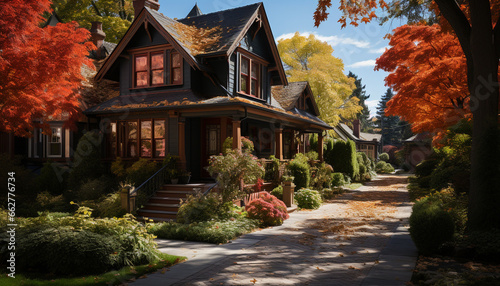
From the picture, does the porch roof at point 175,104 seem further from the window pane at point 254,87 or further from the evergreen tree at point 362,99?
the evergreen tree at point 362,99

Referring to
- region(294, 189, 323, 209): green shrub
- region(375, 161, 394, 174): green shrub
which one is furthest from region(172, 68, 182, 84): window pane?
region(375, 161, 394, 174): green shrub

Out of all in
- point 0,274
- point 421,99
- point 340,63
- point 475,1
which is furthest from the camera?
point 340,63

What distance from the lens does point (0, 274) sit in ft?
21.3

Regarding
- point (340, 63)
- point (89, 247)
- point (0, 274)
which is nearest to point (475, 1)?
point (89, 247)

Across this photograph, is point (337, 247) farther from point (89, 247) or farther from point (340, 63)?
point (340, 63)

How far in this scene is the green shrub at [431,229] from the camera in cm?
799

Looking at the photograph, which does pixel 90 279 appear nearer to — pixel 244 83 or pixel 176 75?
pixel 176 75

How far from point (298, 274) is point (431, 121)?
51.8ft

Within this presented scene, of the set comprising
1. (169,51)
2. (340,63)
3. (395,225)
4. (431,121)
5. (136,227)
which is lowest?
(395,225)

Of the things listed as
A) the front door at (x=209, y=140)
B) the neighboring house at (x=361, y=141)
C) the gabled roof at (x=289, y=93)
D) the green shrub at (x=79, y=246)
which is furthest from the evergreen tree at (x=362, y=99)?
the green shrub at (x=79, y=246)

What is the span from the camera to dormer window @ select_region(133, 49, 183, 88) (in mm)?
17000

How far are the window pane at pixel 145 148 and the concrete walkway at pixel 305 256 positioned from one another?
7945 mm

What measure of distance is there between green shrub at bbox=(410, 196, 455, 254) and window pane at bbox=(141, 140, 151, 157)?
1247 centimetres

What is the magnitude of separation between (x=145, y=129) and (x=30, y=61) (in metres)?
5.89
